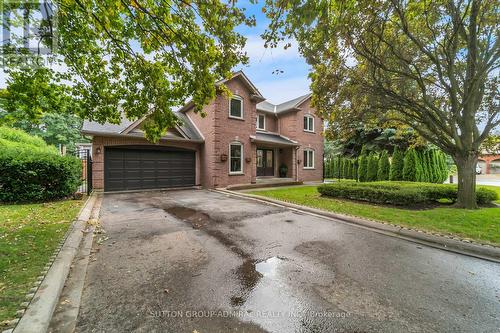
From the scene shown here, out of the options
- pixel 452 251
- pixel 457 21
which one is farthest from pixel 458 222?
pixel 457 21

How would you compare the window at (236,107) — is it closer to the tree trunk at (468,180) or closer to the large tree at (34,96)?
the large tree at (34,96)

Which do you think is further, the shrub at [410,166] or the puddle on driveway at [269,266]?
the shrub at [410,166]

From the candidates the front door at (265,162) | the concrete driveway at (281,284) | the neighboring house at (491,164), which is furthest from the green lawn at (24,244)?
the neighboring house at (491,164)

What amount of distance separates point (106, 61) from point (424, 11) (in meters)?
9.09

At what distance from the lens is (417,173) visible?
1527 cm

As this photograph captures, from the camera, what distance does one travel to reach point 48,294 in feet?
8.26

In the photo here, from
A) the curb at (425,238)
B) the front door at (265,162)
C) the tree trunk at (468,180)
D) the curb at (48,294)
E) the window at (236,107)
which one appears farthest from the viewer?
the front door at (265,162)

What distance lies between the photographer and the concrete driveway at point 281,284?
230 cm

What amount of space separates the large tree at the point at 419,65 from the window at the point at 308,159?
991 cm

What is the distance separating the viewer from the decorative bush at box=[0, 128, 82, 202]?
8.03m

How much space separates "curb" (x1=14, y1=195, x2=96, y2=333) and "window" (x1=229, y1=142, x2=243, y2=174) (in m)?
10.5

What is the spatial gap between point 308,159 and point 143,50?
614 inches

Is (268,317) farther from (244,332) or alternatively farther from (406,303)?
(406,303)

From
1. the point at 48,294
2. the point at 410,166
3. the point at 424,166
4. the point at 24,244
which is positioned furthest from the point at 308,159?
the point at 48,294
